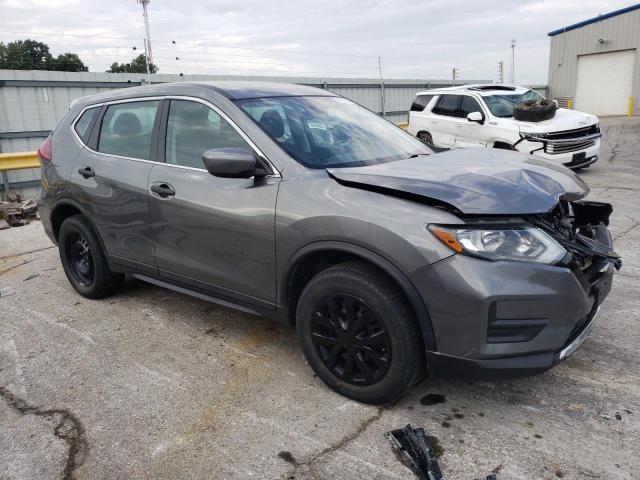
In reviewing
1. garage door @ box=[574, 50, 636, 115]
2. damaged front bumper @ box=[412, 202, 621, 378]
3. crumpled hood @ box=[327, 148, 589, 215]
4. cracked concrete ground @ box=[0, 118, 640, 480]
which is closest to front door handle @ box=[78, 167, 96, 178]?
cracked concrete ground @ box=[0, 118, 640, 480]

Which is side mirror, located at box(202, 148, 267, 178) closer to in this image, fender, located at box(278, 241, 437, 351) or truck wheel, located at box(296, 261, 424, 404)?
fender, located at box(278, 241, 437, 351)

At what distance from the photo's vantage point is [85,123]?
173 inches

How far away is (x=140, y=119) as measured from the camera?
3920 millimetres

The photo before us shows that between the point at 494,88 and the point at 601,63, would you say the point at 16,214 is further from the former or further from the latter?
the point at 601,63

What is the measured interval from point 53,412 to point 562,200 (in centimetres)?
300

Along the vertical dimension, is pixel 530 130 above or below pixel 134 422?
above

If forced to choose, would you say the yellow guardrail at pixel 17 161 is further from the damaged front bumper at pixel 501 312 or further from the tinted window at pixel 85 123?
the damaged front bumper at pixel 501 312

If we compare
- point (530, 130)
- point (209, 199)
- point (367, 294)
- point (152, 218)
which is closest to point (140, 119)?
point (152, 218)

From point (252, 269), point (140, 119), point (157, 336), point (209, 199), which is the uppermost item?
point (140, 119)

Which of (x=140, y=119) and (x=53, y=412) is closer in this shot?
(x=53, y=412)

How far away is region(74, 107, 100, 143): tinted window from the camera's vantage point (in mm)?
4332

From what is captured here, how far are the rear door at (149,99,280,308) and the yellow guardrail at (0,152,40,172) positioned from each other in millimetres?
7050

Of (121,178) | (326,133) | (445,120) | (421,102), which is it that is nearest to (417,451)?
(326,133)

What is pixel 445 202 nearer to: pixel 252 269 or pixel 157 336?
pixel 252 269
